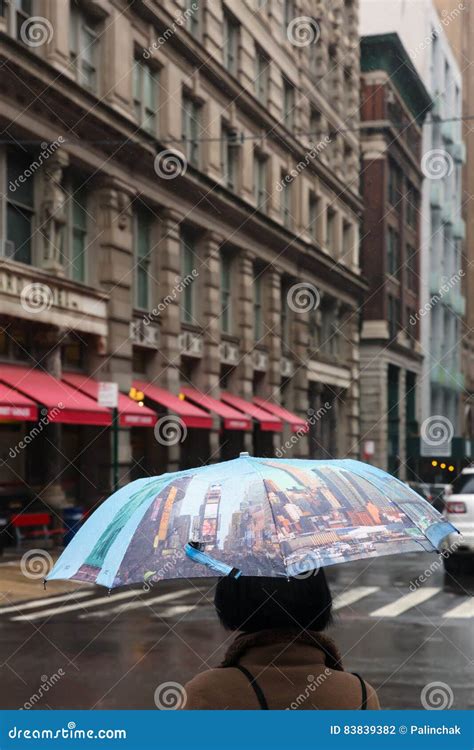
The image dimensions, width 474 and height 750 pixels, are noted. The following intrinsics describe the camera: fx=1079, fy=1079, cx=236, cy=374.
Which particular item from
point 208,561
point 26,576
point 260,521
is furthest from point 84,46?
point 208,561

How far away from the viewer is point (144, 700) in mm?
8805

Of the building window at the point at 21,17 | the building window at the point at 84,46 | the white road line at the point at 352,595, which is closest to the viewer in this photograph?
the white road line at the point at 352,595

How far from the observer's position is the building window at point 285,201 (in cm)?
4225

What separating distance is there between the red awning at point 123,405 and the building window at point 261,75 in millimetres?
16120

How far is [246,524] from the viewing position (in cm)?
365

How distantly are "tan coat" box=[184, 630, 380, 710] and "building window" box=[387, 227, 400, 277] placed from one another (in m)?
57.3

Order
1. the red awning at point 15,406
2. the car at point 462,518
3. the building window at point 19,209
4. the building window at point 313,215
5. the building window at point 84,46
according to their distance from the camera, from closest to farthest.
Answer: the car at point 462,518, the red awning at point 15,406, the building window at point 19,209, the building window at point 84,46, the building window at point 313,215

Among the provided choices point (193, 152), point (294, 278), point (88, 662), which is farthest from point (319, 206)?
point (88, 662)

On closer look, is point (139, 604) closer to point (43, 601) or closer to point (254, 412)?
point (43, 601)

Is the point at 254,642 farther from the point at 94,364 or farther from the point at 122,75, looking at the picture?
the point at 122,75

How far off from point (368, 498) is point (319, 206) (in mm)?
44276

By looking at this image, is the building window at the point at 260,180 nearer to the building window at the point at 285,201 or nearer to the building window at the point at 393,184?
the building window at the point at 285,201

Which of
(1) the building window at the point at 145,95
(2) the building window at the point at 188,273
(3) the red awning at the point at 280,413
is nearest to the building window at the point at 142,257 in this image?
(1) the building window at the point at 145,95

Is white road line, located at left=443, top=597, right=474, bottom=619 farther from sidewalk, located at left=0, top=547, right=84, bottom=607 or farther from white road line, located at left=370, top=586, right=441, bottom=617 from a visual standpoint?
sidewalk, located at left=0, top=547, right=84, bottom=607
